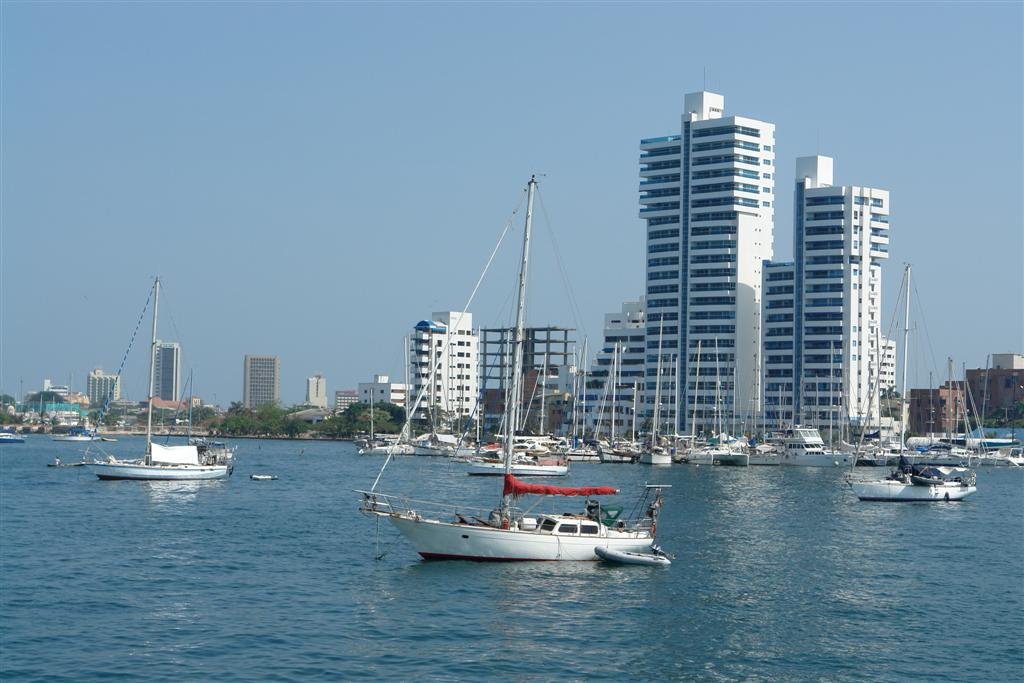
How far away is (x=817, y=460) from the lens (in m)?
164

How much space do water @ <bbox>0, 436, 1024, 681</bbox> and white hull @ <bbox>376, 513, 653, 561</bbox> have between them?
0.54 meters

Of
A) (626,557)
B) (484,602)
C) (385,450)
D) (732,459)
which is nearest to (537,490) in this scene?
(626,557)

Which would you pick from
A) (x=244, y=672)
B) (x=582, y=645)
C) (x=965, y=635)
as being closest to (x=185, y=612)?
(x=244, y=672)

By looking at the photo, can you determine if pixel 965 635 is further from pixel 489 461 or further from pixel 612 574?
pixel 489 461

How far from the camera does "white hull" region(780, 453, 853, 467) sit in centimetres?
16325

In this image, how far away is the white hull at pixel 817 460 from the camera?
163250mm

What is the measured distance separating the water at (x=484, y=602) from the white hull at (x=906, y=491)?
43.7 feet

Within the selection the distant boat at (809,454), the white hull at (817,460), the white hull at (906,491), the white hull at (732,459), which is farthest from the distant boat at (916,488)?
the distant boat at (809,454)

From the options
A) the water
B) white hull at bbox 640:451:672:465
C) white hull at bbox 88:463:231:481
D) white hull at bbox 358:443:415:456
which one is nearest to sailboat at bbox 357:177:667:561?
the water

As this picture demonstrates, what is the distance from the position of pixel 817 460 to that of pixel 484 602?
123677 mm

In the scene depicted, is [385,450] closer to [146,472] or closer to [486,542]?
[146,472]

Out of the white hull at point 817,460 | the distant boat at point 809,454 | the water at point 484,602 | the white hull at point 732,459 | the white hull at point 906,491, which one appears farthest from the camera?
the distant boat at point 809,454

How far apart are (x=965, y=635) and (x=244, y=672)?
24.1 m

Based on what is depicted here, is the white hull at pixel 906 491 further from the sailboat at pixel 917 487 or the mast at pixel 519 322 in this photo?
the mast at pixel 519 322
